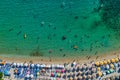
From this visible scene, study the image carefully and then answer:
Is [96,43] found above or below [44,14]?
below

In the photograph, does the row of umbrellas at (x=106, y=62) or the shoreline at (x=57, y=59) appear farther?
the shoreline at (x=57, y=59)

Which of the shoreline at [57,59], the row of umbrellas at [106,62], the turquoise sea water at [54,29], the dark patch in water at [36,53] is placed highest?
Answer: the turquoise sea water at [54,29]

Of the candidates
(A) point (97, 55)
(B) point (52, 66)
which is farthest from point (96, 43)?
(B) point (52, 66)

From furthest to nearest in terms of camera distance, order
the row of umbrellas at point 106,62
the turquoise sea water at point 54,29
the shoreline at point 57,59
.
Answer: the turquoise sea water at point 54,29, the shoreline at point 57,59, the row of umbrellas at point 106,62

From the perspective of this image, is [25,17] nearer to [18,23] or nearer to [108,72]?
[18,23]

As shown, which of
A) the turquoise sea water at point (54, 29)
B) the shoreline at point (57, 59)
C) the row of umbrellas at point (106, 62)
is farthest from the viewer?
the turquoise sea water at point (54, 29)

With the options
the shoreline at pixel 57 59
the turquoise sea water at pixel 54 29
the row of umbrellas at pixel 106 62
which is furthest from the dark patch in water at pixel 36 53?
the row of umbrellas at pixel 106 62

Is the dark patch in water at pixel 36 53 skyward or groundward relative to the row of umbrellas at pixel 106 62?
skyward

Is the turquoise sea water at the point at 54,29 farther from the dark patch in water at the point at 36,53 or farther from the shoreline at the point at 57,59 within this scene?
the shoreline at the point at 57,59
